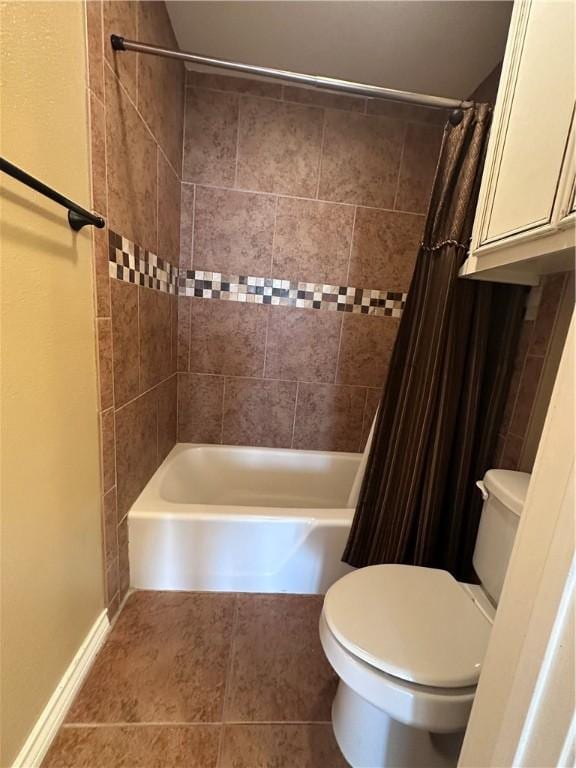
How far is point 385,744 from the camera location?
96 cm

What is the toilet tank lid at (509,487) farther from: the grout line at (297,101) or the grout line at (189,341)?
the grout line at (297,101)

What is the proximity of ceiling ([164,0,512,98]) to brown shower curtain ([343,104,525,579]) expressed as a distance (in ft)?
2.04

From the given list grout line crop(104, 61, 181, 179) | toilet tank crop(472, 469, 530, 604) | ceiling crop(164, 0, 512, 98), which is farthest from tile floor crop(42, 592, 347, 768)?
ceiling crop(164, 0, 512, 98)

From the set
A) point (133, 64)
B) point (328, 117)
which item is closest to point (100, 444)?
point (133, 64)

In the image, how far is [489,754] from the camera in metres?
0.53

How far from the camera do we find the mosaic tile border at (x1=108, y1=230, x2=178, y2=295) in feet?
3.95

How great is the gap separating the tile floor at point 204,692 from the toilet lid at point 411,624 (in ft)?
1.46

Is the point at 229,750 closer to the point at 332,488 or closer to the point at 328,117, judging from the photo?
the point at 332,488

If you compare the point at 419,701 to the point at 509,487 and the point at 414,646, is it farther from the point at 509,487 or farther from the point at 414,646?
the point at 509,487

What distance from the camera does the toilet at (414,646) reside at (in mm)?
796

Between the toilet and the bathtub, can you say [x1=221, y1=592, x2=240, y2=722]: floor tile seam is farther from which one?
the toilet

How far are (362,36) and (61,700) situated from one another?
A: 2652 millimetres

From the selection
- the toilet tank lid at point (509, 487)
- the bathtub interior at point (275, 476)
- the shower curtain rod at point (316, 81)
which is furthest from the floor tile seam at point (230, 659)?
the shower curtain rod at point (316, 81)

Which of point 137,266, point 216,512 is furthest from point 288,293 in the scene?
point 216,512
